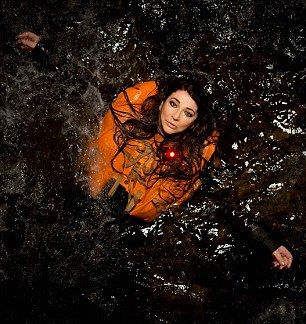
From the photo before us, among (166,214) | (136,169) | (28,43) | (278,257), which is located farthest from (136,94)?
(278,257)

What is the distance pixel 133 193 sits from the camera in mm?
3156

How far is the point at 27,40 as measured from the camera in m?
3.24

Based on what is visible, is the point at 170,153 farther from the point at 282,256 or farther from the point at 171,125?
the point at 282,256

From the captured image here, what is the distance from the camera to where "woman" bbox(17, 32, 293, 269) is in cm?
316

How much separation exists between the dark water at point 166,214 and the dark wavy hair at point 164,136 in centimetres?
56

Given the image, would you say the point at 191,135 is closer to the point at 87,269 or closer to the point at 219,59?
the point at 219,59

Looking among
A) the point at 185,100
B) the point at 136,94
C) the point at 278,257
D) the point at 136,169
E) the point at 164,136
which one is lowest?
the point at 278,257

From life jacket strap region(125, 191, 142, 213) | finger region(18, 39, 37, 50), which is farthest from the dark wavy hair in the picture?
finger region(18, 39, 37, 50)

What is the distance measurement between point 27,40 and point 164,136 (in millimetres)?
1734

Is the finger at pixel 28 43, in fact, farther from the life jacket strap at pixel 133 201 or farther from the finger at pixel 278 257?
the finger at pixel 278 257

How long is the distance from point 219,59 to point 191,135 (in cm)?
127

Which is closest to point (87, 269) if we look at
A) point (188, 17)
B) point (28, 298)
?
point (28, 298)

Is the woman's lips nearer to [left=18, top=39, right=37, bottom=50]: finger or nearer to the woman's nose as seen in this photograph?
the woman's nose

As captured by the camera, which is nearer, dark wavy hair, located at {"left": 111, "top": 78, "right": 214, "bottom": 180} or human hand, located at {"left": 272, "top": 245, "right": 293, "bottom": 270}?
human hand, located at {"left": 272, "top": 245, "right": 293, "bottom": 270}
